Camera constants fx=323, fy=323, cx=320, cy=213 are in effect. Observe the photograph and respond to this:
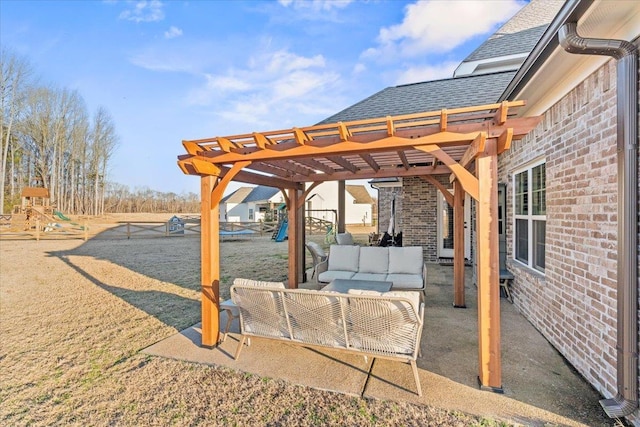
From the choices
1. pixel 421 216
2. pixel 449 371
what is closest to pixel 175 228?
pixel 421 216

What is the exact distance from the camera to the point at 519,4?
482 inches

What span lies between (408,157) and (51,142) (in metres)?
35.0

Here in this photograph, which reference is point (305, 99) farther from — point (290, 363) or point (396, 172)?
point (290, 363)

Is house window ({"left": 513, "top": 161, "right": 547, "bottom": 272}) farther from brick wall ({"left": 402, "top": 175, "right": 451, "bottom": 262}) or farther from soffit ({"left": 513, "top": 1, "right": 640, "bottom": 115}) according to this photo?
brick wall ({"left": 402, "top": 175, "right": 451, "bottom": 262})

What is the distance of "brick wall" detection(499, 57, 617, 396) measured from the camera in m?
2.79

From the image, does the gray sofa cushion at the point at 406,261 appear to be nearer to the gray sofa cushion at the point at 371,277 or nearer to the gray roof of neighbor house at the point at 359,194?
the gray sofa cushion at the point at 371,277

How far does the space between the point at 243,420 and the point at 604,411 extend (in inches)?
118

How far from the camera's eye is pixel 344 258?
679 cm

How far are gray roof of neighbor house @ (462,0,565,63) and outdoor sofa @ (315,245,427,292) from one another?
27.7 feet

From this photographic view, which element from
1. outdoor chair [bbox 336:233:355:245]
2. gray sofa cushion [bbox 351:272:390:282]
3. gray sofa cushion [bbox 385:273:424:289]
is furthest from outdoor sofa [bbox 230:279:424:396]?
outdoor chair [bbox 336:233:355:245]

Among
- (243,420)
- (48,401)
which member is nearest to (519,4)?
(243,420)

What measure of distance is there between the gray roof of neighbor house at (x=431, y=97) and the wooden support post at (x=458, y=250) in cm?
218

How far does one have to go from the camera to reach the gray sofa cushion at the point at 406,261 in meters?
6.29

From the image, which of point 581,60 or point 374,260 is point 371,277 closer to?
point 374,260
